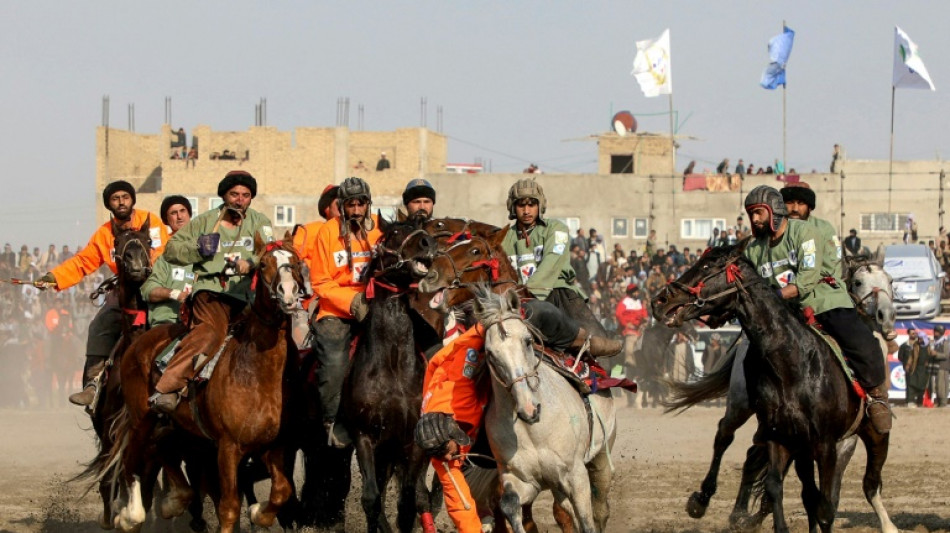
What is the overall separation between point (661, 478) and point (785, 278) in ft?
18.2

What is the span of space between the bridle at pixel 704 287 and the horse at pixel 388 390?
1.98 m

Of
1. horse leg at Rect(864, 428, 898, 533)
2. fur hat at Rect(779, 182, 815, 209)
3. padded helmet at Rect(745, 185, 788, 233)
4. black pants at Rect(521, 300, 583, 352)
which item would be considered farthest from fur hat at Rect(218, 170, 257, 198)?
horse leg at Rect(864, 428, 898, 533)

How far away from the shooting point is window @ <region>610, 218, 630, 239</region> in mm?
48969

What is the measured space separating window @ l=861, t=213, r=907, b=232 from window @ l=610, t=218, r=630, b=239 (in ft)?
26.1

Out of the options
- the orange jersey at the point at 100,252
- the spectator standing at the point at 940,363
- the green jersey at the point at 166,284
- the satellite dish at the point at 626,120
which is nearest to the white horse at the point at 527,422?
the green jersey at the point at 166,284

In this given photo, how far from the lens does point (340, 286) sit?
419 inches

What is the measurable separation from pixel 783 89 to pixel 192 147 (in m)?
34.8

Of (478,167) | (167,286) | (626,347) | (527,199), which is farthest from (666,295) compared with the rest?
(478,167)

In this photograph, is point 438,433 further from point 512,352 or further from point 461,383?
point 512,352

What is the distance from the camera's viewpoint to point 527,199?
1111 cm

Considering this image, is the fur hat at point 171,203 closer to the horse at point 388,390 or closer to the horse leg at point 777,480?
the horse at point 388,390

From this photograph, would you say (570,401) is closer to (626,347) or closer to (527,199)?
(527,199)

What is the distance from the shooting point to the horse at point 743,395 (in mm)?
11789

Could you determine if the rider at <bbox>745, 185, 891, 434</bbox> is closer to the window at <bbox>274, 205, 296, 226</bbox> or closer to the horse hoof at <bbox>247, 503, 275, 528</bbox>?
the horse hoof at <bbox>247, 503, 275, 528</bbox>
